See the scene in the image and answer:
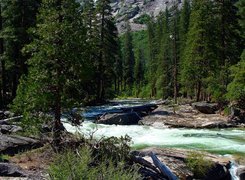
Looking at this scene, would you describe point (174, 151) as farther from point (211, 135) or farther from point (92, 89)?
point (92, 89)

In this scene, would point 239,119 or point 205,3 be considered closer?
point 239,119

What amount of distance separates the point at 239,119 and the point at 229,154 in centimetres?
1134

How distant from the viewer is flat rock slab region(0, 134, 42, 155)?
14.1 metres

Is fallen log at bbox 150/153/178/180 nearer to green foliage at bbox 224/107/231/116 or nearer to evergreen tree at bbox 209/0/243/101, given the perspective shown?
green foliage at bbox 224/107/231/116

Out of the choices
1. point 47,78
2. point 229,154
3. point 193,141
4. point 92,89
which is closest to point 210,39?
point 92,89

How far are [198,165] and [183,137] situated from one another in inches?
298

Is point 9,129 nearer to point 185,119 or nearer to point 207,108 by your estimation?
point 185,119

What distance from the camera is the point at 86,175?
7020 mm

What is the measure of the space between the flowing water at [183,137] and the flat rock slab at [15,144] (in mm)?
2029

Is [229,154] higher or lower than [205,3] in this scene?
lower

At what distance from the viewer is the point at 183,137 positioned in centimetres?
2120

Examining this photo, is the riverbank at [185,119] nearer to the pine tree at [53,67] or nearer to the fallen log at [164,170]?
the pine tree at [53,67]

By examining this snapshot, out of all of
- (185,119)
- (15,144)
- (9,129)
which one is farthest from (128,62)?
(15,144)

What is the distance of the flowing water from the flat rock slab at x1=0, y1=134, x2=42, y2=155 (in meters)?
2.03
